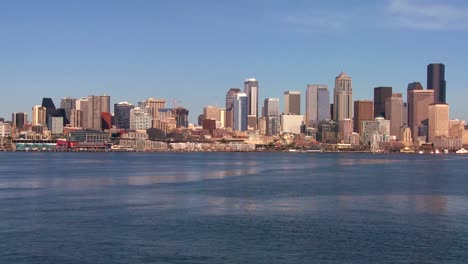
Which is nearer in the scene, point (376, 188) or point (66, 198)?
point (66, 198)

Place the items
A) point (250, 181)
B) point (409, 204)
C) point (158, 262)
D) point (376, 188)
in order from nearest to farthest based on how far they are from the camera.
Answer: point (158, 262) → point (409, 204) → point (376, 188) → point (250, 181)

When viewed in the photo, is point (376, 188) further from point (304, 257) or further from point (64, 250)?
point (64, 250)

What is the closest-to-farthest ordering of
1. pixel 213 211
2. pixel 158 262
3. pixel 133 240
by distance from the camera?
pixel 158 262 < pixel 133 240 < pixel 213 211

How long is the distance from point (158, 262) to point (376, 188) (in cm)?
4045

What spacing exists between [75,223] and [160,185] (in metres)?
28.9

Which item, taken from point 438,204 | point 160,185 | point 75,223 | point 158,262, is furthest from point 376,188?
point 158,262

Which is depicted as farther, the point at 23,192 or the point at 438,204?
the point at 23,192

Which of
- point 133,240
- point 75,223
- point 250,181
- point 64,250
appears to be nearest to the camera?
point 64,250

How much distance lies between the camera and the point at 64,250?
104 feet

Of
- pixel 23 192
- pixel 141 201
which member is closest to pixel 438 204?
pixel 141 201

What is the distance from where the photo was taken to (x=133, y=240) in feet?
113

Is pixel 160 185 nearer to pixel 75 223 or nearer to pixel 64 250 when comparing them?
pixel 75 223

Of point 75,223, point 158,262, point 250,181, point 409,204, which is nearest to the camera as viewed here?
point 158,262

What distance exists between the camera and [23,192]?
58.0m
